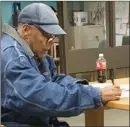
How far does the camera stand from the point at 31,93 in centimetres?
141

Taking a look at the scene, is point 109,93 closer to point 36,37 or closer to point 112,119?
point 36,37

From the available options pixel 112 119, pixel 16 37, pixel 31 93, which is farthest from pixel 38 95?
pixel 112 119

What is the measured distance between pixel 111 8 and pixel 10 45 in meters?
3.29

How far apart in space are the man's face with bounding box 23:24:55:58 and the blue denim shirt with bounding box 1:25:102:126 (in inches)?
3.8

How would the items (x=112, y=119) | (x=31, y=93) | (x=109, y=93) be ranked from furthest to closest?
(x=112, y=119)
(x=109, y=93)
(x=31, y=93)

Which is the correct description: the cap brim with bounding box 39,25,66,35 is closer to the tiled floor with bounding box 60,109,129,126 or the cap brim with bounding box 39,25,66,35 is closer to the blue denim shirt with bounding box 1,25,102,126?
the blue denim shirt with bounding box 1,25,102,126

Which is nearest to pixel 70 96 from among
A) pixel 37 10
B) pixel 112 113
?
pixel 37 10

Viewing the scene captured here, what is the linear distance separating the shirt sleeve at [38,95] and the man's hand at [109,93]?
0.05 m

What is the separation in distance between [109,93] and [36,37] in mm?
451

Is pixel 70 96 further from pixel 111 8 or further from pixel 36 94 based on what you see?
pixel 111 8

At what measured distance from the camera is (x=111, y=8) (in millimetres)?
4625

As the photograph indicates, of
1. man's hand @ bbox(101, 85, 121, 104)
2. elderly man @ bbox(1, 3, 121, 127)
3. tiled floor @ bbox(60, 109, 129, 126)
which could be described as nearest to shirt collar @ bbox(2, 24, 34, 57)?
elderly man @ bbox(1, 3, 121, 127)

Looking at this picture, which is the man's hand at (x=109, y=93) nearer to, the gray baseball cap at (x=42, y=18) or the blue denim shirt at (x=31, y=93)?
the blue denim shirt at (x=31, y=93)

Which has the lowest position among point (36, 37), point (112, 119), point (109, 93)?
point (112, 119)
